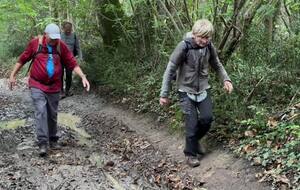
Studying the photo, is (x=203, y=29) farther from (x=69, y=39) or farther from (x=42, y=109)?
(x=69, y=39)

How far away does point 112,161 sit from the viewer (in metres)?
7.54

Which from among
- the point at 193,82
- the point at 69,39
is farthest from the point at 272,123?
the point at 69,39

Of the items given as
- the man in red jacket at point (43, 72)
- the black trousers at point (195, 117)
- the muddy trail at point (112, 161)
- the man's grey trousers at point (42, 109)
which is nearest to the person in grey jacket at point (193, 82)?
the black trousers at point (195, 117)

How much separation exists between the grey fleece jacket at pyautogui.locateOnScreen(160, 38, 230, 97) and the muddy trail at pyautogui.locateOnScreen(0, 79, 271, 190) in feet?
3.82

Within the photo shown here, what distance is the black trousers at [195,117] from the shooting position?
22.5ft

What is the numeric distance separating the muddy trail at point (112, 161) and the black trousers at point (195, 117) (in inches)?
16.7

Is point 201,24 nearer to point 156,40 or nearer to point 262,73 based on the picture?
point 262,73

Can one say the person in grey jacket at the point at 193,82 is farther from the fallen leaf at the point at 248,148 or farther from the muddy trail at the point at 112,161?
the fallen leaf at the point at 248,148

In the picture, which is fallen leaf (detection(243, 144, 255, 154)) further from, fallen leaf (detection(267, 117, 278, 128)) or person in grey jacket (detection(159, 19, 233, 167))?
person in grey jacket (detection(159, 19, 233, 167))

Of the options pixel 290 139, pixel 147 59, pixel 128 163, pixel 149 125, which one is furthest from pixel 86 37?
pixel 290 139

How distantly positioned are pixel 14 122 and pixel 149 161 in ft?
13.6

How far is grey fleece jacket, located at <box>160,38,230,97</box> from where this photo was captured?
6711 millimetres

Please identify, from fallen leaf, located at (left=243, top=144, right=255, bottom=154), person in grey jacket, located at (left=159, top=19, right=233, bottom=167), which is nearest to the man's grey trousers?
person in grey jacket, located at (left=159, top=19, right=233, bottom=167)

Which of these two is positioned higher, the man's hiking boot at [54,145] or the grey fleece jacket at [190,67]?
the grey fleece jacket at [190,67]
